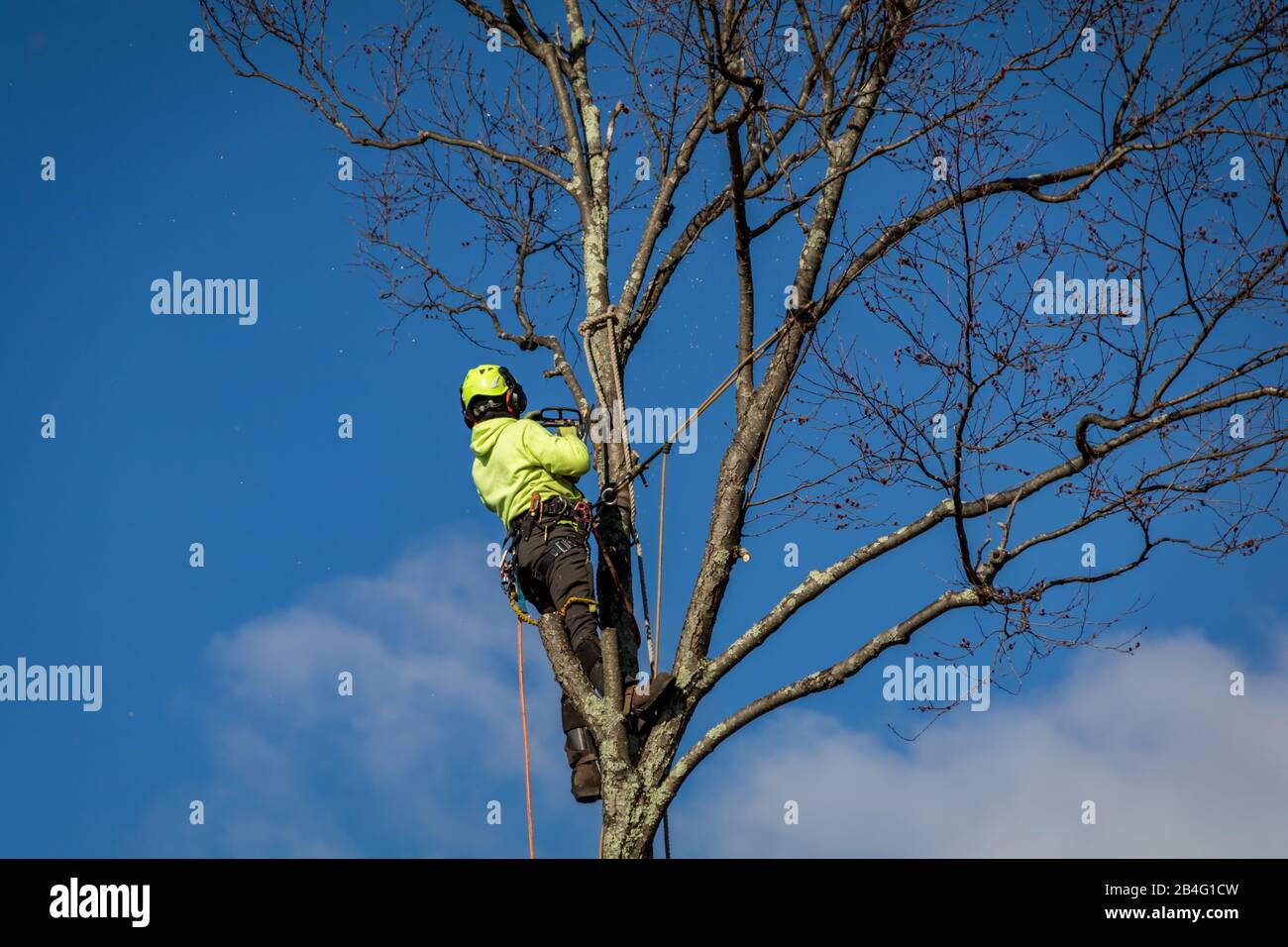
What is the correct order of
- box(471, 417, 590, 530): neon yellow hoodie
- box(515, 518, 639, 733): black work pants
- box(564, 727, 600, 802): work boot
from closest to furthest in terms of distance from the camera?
box(564, 727, 600, 802): work boot, box(515, 518, 639, 733): black work pants, box(471, 417, 590, 530): neon yellow hoodie

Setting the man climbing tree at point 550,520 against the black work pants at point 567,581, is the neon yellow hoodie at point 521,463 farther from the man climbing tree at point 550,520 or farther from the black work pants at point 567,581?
the black work pants at point 567,581

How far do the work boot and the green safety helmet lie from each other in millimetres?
1898

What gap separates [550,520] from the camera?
7980 millimetres

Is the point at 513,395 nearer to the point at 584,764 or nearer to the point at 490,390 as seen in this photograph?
the point at 490,390

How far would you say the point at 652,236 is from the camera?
848 cm

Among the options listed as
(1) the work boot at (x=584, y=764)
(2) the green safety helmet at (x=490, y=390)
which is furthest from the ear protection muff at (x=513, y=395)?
(1) the work boot at (x=584, y=764)

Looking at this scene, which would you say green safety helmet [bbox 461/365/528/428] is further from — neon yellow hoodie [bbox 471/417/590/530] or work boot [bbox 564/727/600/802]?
work boot [bbox 564/727/600/802]

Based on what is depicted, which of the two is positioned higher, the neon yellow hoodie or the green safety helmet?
the green safety helmet

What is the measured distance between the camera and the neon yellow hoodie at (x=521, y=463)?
7965 millimetres

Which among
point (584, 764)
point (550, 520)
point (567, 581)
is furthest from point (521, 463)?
point (584, 764)

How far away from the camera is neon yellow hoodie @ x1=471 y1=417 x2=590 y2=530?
7965 millimetres

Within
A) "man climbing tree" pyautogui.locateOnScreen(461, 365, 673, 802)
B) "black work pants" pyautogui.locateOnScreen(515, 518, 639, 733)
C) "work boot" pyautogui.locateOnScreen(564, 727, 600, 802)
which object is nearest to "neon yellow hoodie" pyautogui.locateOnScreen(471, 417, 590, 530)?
"man climbing tree" pyautogui.locateOnScreen(461, 365, 673, 802)
